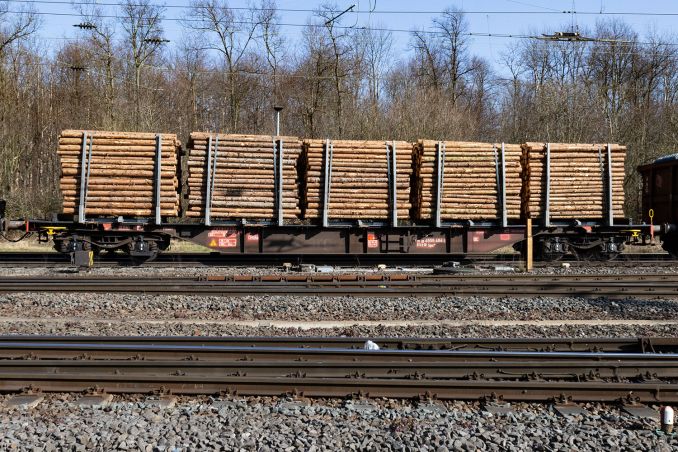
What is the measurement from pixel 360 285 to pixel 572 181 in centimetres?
860

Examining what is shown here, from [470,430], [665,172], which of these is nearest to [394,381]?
[470,430]

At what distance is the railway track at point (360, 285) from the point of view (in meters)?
12.4

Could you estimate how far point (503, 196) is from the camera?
59.8 ft

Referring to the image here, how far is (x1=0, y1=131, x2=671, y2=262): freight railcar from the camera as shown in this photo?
17031 mm

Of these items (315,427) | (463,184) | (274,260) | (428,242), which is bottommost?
(315,427)

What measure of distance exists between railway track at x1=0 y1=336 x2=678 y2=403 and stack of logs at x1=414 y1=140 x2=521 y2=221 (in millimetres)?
10298

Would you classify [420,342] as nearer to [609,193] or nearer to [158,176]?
[158,176]

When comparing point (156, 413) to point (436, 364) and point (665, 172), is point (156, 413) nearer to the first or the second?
point (436, 364)

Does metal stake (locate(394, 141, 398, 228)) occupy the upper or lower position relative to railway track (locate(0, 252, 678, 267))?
upper

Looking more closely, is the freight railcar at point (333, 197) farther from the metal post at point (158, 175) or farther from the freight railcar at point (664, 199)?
the freight railcar at point (664, 199)

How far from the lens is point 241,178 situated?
17547 millimetres

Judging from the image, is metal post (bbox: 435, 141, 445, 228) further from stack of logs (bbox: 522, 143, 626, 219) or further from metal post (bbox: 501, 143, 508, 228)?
stack of logs (bbox: 522, 143, 626, 219)

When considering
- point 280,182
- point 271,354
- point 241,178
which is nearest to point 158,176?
point 241,178

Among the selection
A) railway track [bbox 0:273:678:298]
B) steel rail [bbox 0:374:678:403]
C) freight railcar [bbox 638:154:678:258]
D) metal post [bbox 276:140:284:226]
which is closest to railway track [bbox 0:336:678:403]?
steel rail [bbox 0:374:678:403]
